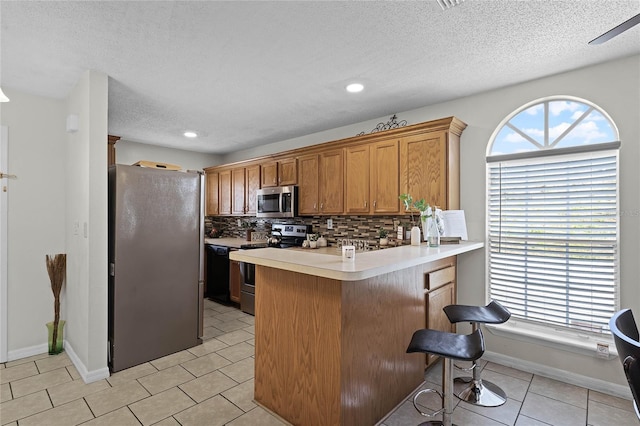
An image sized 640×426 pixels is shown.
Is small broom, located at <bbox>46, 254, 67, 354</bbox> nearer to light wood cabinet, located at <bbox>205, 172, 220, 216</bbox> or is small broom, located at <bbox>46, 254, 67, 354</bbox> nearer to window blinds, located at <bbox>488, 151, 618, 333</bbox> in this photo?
light wood cabinet, located at <bbox>205, 172, 220, 216</bbox>

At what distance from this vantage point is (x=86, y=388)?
A: 8.13ft

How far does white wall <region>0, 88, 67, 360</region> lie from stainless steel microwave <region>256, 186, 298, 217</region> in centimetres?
237

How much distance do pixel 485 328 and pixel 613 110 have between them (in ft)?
6.94

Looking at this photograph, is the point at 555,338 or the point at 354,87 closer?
the point at 555,338

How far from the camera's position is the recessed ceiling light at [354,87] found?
2.95 m

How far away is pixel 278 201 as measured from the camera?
15.1 ft

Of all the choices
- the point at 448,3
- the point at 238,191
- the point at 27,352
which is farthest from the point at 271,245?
the point at 448,3

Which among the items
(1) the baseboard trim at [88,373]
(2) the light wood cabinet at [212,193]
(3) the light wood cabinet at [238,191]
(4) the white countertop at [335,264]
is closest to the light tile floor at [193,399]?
(1) the baseboard trim at [88,373]

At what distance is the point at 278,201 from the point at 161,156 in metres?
2.51

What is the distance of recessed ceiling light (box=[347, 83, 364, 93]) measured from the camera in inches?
116

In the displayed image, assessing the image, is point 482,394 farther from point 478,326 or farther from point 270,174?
point 270,174

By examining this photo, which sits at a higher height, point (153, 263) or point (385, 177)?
point (385, 177)

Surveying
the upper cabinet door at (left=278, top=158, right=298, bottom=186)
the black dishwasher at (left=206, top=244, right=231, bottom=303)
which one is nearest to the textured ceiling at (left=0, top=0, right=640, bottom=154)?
the upper cabinet door at (left=278, top=158, right=298, bottom=186)

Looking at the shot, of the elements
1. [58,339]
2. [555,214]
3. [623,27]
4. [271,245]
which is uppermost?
[623,27]
